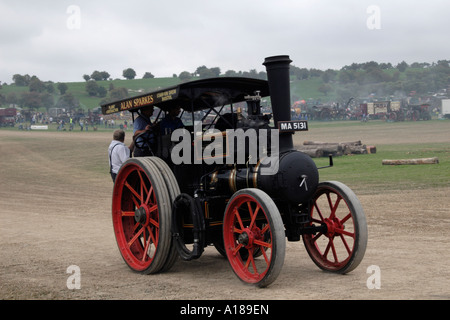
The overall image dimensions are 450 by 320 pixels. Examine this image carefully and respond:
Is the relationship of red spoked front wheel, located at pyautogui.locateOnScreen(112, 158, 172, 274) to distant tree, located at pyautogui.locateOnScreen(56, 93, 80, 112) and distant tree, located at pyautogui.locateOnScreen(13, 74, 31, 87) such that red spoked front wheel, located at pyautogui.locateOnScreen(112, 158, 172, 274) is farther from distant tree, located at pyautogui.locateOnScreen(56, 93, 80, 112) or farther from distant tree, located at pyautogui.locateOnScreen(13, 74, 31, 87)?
distant tree, located at pyautogui.locateOnScreen(13, 74, 31, 87)

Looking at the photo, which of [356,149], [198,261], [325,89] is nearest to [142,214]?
[198,261]

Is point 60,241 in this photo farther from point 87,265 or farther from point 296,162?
point 296,162

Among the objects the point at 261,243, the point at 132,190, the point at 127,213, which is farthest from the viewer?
the point at 127,213

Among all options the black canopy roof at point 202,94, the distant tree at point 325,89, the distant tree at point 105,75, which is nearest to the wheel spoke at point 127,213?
the black canopy roof at point 202,94

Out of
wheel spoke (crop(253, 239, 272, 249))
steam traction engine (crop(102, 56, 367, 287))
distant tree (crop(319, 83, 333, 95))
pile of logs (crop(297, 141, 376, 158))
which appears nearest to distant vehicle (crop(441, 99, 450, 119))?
pile of logs (crop(297, 141, 376, 158))

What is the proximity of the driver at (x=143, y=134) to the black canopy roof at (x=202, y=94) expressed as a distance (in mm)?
143

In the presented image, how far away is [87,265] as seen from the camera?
7.72 metres

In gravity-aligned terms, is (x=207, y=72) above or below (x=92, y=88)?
above

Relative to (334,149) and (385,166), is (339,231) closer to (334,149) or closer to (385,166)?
(385,166)

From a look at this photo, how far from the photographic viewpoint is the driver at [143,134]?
7.71 m

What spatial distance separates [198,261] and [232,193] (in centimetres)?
154

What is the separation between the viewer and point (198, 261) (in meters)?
7.98

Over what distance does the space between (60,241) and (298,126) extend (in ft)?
15.7
